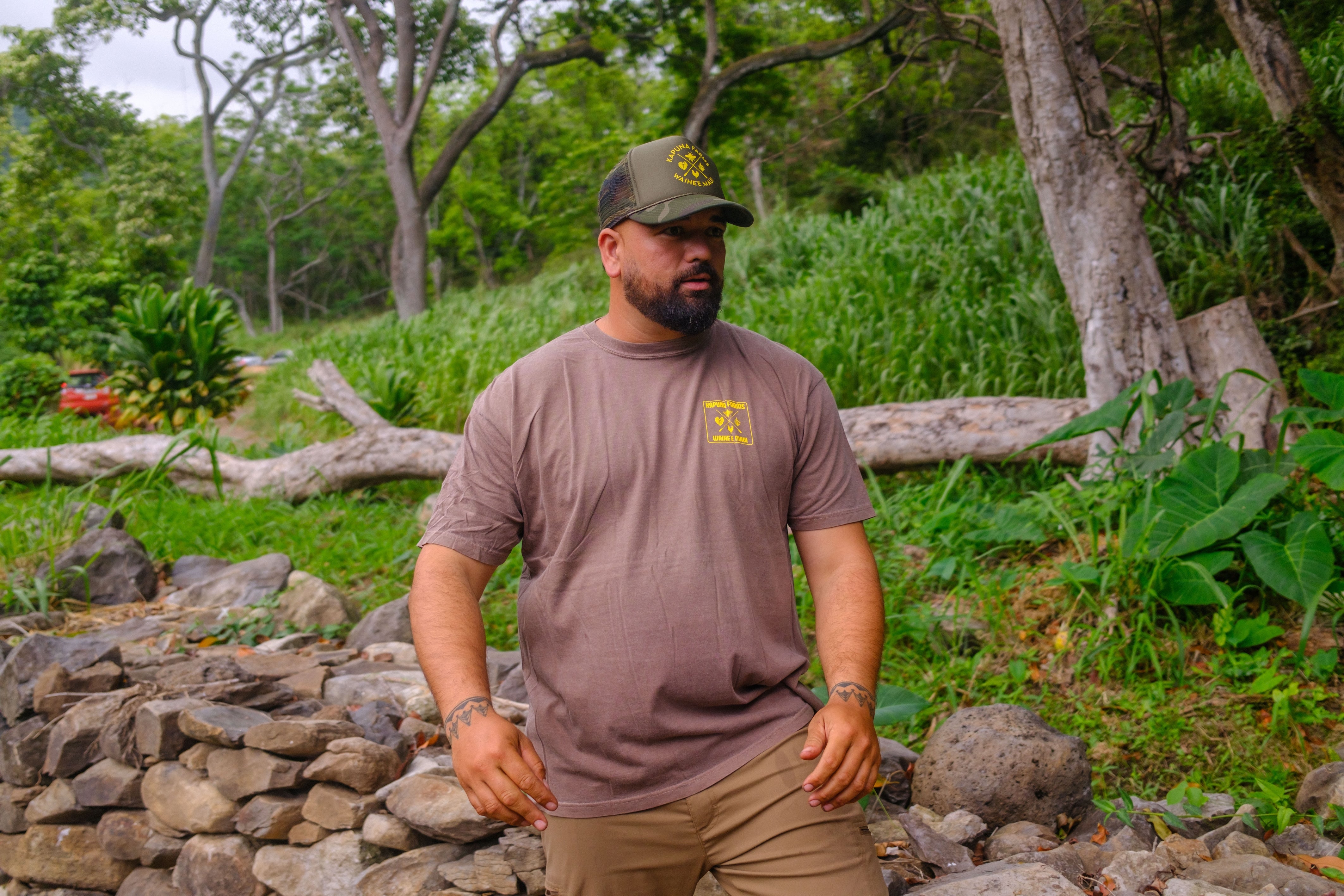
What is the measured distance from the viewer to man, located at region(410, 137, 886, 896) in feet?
5.75

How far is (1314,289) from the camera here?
513cm

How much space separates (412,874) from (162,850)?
3.39ft

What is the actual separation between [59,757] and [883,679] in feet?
9.60

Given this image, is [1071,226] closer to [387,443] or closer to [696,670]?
[696,670]

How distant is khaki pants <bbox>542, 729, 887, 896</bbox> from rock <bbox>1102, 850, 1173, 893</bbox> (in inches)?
34.0

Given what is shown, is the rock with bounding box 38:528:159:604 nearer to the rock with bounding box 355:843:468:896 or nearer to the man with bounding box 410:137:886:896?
the rock with bounding box 355:843:468:896

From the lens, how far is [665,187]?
1932 millimetres

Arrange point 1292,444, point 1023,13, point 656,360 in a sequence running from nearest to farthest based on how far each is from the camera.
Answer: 1. point 656,360
2. point 1292,444
3. point 1023,13

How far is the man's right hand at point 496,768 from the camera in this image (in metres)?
1.63

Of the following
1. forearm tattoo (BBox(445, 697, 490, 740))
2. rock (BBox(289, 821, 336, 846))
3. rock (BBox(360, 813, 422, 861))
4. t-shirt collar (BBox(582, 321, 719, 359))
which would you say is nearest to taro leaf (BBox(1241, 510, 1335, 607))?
t-shirt collar (BBox(582, 321, 719, 359))

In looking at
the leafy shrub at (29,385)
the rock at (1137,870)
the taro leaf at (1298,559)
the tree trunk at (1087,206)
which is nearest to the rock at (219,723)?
the rock at (1137,870)

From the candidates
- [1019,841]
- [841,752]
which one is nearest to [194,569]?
[1019,841]

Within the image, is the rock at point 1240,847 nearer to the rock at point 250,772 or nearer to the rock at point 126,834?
the rock at point 250,772

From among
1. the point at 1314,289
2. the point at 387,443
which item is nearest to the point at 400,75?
the point at 387,443
